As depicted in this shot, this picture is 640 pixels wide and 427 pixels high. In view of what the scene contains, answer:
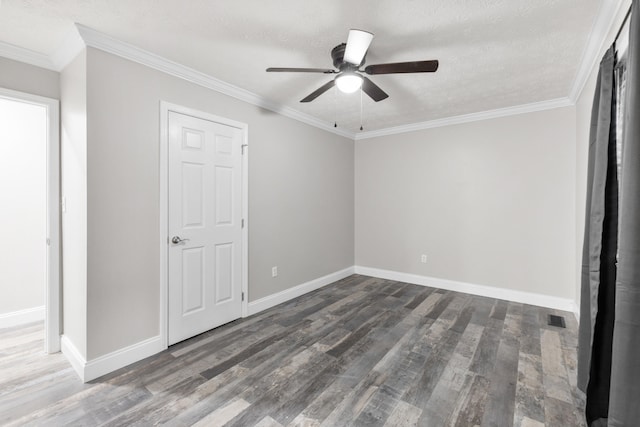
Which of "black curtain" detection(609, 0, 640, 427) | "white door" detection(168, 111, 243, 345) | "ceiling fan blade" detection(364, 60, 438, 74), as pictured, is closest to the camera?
"black curtain" detection(609, 0, 640, 427)

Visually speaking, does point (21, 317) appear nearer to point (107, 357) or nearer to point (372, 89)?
point (107, 357)

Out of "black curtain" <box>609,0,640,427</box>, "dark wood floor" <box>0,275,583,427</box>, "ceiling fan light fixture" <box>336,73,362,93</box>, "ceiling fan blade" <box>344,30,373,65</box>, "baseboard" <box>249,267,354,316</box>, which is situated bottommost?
"dark wood floor" <box>0,275,583,427</box>

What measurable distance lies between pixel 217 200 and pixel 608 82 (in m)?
3.13

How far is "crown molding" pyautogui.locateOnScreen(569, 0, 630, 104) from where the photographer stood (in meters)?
1.81

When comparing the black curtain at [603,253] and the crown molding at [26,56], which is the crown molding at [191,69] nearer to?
the crown molding at [26,56]

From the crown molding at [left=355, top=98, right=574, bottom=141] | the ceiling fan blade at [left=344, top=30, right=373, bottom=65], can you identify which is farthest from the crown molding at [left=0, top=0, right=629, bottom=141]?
the ceiling fan blade at [left=344, top=30, right=373, bottom=65]

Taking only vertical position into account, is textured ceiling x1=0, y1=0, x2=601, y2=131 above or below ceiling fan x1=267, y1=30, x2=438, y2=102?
above

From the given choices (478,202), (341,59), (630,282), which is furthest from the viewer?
(478,202)

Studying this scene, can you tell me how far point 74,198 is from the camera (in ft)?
7.63

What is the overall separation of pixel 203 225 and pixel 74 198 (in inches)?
39.8

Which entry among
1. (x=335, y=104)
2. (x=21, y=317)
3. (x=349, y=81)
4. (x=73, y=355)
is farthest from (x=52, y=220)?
(x=335, y=104)

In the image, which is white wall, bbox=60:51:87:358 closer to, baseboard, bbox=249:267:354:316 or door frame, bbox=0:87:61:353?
door frame, bbox=0:87:61:353

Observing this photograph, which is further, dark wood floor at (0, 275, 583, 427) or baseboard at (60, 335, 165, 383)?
baseboard at (60, 335, 165, 383)

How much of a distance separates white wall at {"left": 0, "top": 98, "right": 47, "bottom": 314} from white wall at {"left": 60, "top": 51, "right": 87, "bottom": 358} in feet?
3.29
